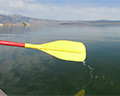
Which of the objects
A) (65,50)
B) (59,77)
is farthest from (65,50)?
(59,77)

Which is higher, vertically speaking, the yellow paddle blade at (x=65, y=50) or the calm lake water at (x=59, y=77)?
the yellow paddle blade at (x=65, y=50)

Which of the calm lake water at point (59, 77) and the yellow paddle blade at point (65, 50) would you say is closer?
the calm lake water at point (59, 77)

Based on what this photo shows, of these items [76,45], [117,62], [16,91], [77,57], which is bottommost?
[16,91]

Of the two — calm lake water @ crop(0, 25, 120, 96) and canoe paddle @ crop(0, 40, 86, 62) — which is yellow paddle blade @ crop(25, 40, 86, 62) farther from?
calm lake water @ crop(0, 25, 120, 96)

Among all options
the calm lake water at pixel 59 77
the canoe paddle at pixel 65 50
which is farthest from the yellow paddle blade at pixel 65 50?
the calm lake water at pixel 59 77

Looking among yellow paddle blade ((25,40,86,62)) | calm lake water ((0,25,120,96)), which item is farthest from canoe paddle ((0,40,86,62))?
calm lake water ((0,25,120,96))

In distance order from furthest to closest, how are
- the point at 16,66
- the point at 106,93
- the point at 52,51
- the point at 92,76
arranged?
the point at 16,66
the point at 92,76
the point at 52,51
the point at 106,93

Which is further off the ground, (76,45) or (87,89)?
(76,45)

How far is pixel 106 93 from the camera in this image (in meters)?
6.61

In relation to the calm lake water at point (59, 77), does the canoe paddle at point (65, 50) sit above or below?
Answer: above

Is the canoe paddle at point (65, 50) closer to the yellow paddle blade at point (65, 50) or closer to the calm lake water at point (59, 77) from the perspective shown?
the yellow paddle blade at point (65, 50)

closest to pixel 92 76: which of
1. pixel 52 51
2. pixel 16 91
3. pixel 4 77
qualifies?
pixel 52 51

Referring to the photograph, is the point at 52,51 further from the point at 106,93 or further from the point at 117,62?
the point at 117,62

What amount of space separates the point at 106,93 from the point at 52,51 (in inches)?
171
